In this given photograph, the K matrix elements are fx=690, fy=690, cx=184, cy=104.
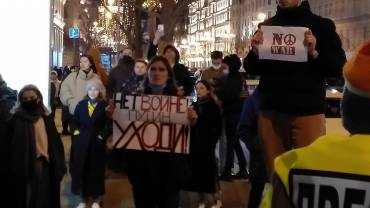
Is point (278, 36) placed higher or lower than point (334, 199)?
higher

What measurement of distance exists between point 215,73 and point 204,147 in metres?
3.26

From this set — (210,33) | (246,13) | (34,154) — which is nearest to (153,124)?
(34,154)

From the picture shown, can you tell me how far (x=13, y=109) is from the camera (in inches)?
281

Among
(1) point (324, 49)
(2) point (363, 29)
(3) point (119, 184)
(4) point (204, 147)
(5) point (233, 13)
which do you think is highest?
(5) point (233, 13)

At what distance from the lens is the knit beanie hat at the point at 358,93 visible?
2338mm

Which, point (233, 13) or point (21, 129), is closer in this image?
point (21, 129)

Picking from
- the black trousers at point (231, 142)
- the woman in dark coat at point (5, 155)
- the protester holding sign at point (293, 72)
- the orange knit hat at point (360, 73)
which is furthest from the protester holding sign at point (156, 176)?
the black trousers at point (231, 142)

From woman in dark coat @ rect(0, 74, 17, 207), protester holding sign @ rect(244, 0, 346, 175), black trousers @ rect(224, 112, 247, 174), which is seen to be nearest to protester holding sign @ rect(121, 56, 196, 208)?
protester holding sign @ rect(244, 0, 346, 175)

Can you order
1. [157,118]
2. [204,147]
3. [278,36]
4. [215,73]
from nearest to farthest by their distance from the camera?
[278,36], [157,118], [204,147], [215,73]

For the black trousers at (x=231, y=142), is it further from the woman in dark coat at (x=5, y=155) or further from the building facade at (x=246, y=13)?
the building facade at (x=246, y=13)

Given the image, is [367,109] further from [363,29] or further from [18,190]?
[363,29]

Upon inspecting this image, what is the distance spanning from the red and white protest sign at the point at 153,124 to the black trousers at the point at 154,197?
34 cm

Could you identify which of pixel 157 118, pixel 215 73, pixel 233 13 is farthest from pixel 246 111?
pixel 233 13

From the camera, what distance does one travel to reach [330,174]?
2.29 meters
